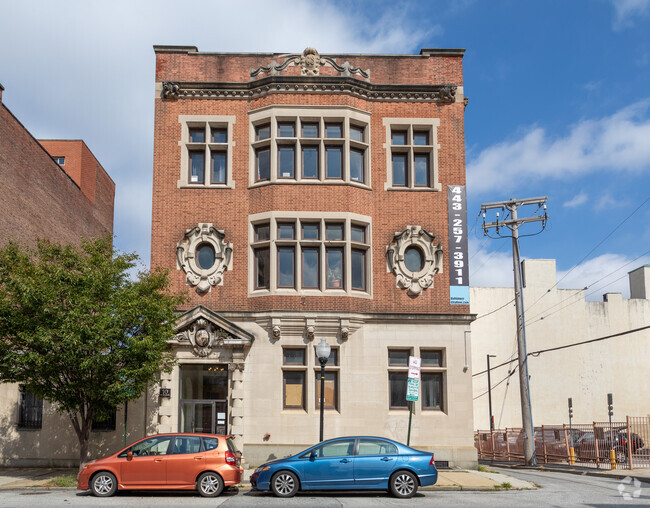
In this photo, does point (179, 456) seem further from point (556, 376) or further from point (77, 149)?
point (556, 376)

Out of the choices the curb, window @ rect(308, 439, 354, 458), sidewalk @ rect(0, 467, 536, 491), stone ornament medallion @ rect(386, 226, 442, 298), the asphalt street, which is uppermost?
stone ornament medallion @ rect(386, 226, 442, 298)

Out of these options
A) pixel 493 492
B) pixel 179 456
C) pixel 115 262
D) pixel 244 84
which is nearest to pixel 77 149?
pixel 244 84

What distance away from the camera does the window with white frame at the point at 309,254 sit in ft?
78.4

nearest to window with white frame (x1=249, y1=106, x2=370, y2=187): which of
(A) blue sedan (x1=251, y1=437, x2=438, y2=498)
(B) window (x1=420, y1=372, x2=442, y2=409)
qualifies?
(B) window (x1=420, y1=372, x2=442, y2=409)

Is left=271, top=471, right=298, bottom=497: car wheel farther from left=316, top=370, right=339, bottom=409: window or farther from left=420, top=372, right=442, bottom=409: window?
left=420, top=372, right=442, bottom=409: window

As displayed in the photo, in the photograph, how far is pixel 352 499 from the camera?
Result: 16.1 meters

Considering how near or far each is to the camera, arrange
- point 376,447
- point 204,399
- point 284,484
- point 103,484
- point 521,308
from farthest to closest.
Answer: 1. point 521,308
2. point 204,399
3. point 376,447
4. point 103,484
5. point 284,484

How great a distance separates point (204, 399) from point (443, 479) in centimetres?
833

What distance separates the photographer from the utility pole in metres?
28.0

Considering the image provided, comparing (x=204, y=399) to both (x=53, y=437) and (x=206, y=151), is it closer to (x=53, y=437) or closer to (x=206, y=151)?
(x=53, y=437)

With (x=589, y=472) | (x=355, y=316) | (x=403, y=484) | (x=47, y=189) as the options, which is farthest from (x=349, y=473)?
(x=47, y=189)

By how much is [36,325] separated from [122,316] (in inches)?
95.3

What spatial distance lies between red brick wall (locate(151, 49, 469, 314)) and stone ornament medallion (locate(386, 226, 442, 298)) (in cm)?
25

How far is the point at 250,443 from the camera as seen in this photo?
2289 centimetres
